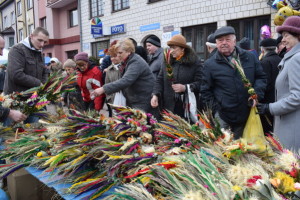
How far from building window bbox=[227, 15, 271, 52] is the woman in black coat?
16.3 ft

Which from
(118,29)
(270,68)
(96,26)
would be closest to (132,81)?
(270,68)

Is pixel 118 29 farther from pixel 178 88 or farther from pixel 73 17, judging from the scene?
pixel 178 88

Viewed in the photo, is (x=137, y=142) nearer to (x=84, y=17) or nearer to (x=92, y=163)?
(x=92, y=163)

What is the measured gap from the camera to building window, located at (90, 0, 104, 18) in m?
14.0

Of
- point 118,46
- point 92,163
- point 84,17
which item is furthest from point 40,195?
point 84,17

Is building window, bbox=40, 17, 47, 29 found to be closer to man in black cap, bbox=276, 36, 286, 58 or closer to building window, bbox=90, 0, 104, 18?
building window, bbox=90, 0, 104, 18

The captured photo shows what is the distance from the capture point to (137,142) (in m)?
1.87

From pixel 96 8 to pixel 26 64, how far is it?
37.7 feet

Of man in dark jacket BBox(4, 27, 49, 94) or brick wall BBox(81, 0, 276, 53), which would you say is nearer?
man in dark jacket BBox(4, 27, 49, 94)

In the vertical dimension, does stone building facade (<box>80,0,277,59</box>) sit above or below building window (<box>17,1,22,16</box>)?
below

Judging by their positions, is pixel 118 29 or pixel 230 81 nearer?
pixel 230 81

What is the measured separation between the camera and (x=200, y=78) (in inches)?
134

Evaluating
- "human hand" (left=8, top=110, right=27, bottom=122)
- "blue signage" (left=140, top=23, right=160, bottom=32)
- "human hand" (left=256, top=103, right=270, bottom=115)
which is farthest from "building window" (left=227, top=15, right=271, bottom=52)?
"human hand" (left=8, top=110, right=27, bottom=122)

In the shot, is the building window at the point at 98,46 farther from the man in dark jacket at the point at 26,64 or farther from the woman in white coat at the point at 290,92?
the woman in white coat at the point at 290,92
